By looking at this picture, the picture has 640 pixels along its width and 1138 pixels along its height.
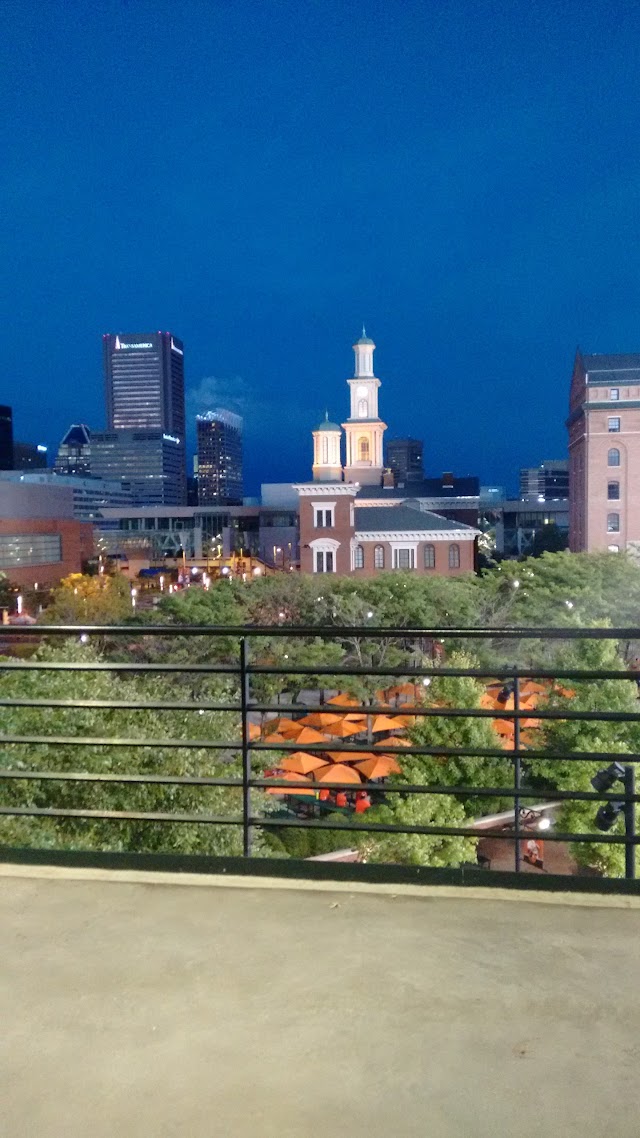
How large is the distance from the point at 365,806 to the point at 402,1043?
1537cm

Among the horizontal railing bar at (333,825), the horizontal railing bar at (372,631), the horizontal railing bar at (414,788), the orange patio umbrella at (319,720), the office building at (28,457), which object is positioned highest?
the office building at (28,457)

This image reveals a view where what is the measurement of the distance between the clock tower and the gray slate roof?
16.6 m

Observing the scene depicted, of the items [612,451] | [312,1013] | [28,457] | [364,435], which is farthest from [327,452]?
[28,457]

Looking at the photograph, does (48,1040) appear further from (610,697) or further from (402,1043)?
(610,697)

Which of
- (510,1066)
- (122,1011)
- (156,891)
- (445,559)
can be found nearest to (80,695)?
(156,891)

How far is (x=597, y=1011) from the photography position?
2.89 meters

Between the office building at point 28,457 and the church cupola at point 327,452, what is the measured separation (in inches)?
5151

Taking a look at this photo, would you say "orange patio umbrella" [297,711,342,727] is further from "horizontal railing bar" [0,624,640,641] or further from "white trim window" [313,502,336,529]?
"white trim window" [313,502,336,529]

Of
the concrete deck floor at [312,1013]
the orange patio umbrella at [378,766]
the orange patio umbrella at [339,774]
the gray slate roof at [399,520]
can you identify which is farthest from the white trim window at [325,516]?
the concrete deck floor at [312,1013]

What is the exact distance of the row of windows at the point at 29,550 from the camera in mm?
61062

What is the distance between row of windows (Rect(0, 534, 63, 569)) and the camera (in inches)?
2404

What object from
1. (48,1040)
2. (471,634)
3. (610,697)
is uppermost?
(471,634)

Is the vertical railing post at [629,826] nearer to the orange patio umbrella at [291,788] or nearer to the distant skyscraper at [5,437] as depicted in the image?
the orange patio umbrella at [291,788]

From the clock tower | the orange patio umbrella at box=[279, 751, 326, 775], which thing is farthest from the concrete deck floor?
the clock tower
